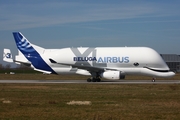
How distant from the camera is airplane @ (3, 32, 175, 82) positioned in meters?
41.6

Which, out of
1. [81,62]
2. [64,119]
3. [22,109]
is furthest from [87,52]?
[64,119]

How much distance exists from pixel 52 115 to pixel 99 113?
74.8 inches

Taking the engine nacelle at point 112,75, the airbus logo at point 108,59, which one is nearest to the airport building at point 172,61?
the airbus logo at point 108,59

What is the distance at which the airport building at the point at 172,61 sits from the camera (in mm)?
108375

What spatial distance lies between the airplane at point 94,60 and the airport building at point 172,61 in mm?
67406

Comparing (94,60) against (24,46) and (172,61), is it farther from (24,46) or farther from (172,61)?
(172,61)

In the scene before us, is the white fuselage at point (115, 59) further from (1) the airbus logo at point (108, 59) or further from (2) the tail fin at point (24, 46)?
(2) the tail fin at point (24, 46)

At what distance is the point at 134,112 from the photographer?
48.9ft

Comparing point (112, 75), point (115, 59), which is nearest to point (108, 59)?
point (115, 59)

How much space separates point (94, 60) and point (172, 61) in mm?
70047

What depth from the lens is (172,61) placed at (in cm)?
10962

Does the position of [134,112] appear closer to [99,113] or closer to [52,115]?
[99,113]

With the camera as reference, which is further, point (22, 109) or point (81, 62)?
point (81, 62)

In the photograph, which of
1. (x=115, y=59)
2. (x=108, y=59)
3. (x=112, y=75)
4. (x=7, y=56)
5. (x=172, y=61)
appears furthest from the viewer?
(x=172, y=61)
